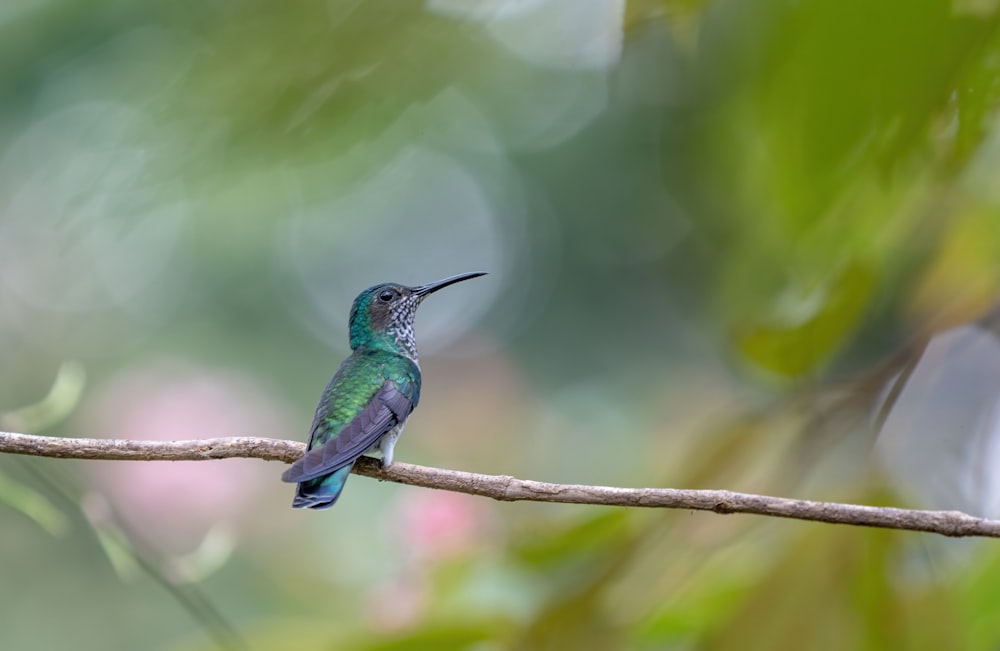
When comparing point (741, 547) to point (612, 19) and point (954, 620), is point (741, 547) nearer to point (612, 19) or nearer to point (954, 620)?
point (954, 620)

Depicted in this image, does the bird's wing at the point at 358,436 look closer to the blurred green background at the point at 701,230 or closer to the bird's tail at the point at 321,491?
the bird's tail at the point at 321,491

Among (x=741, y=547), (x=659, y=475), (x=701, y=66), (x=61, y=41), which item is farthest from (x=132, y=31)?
(x=659, y=475)

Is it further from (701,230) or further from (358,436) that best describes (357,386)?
(701,230)

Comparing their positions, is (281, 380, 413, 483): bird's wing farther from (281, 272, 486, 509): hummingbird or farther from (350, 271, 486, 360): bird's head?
(350, 271, 486, 360): bird's head

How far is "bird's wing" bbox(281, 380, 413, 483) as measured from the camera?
1466mm

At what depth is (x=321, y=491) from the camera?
1.62 m

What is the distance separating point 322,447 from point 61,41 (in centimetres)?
100

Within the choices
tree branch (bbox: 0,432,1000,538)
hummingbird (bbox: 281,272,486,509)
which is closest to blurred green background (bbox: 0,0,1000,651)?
tree branch (bbox: 0,432,1000,538)

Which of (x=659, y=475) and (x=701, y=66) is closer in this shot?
(x=701, y=66)

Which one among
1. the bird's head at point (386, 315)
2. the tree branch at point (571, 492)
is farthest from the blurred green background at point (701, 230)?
the bird's head at point (386, 315)

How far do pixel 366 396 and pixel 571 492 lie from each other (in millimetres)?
1111

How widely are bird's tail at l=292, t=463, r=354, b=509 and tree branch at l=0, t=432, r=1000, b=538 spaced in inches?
11.0

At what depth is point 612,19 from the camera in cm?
71

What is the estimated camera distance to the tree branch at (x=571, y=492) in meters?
1.00
